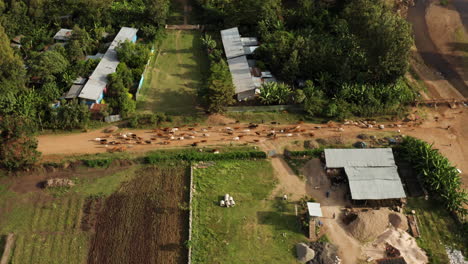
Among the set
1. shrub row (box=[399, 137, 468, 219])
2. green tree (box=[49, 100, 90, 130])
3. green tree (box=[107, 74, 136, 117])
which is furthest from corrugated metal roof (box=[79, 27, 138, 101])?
shrub row (box=[399, 137, 468, 219])

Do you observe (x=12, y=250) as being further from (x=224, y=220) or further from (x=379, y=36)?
(x=379, y=36)

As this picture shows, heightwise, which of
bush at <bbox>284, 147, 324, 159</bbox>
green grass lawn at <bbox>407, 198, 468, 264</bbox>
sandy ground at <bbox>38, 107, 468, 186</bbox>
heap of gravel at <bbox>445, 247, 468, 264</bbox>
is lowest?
heap of gravel at <bbox>445, 247, 468, 264</bbox>

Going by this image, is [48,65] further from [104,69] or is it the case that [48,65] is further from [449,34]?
[449,34]

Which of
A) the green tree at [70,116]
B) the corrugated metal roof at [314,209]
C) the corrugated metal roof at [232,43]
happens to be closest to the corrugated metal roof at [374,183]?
the corrugated metal roof at [314,209]

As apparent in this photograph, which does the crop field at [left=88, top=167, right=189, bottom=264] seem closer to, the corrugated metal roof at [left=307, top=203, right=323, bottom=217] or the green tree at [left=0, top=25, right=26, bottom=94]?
the corrugated metal roof at [left=307, top=203, right=323, bottom=217]

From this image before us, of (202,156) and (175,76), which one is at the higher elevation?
(175,76)

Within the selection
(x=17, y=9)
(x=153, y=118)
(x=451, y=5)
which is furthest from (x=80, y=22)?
(x=451, y=5)

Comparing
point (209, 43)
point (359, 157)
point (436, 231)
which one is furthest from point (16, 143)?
point (436, 231)
